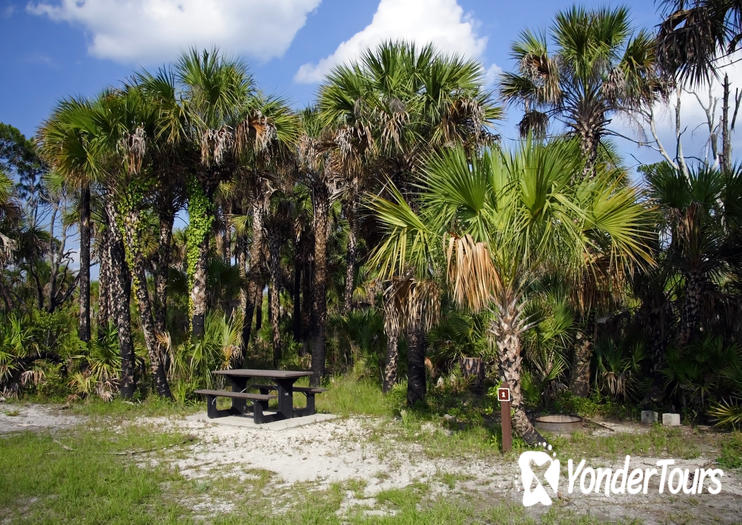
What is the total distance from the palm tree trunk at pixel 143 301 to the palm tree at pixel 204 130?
95cm

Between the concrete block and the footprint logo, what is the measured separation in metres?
3.56

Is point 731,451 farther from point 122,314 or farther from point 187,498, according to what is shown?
point 122,314

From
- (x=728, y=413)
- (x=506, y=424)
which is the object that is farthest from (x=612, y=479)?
(x=728, y=413)

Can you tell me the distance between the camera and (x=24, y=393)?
47.1ft

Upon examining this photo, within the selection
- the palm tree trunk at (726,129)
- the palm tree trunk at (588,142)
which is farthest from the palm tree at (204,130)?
the palm tree trunk at (726,129)

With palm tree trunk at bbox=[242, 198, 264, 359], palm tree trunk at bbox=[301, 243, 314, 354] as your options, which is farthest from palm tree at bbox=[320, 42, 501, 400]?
palm tree trunk at bbox=[301, 243, 314, 354]

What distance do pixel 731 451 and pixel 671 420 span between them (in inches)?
87.4

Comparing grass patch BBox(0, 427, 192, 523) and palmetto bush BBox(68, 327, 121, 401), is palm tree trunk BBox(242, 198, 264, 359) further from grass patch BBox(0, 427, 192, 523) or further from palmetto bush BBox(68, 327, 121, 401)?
grass patch BBox(0, 427, 192, 523)

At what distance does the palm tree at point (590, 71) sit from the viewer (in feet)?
37.7

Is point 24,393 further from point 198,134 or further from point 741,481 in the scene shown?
point 741,481

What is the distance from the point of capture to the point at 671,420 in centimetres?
1030

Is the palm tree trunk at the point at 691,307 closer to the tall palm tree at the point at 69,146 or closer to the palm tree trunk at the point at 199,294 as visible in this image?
the palm tree trunk at the point at 199,294

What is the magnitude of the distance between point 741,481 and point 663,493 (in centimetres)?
120

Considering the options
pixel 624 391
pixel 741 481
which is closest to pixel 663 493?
pixel 741 481
